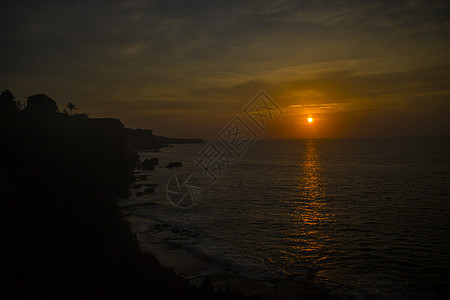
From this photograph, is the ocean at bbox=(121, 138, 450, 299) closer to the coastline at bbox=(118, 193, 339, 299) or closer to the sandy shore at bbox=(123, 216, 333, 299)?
the coastline at bbox=(118, 193, 339, 299)

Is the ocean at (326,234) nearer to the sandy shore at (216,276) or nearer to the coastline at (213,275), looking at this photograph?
the coastline at (213,275)

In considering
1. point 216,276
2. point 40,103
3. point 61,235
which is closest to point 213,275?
point 216,276

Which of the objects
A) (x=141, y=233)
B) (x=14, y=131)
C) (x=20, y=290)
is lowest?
(x=141, y=233)

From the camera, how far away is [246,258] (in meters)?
20.8

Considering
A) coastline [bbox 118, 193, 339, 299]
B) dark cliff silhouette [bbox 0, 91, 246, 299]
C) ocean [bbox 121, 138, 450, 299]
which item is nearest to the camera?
dark cliff silhouette [bbox 0, 91, 246, 299]

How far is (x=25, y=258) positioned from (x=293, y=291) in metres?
14.9

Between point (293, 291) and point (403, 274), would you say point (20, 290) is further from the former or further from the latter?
point (403, 274)

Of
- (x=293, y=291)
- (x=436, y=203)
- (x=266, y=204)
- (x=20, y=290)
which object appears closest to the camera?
(x=20, y=290)

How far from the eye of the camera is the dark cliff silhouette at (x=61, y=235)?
1205cm

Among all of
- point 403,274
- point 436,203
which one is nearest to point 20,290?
point 403,274

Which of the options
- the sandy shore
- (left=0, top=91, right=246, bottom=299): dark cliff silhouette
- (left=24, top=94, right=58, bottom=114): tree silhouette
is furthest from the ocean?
(left=24, top=94, right=58, bottom=114): tree silhouette

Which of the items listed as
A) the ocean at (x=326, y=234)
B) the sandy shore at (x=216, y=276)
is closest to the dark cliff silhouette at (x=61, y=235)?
the sandy shore at (x=216, y=276)

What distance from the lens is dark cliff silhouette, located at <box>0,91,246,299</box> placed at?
39.5 feet

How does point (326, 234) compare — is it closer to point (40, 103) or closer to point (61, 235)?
point (61, 235)
